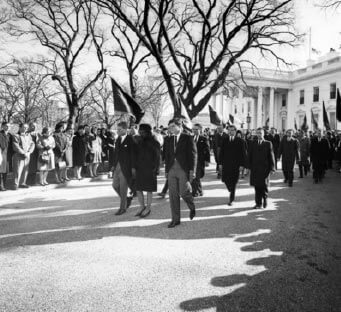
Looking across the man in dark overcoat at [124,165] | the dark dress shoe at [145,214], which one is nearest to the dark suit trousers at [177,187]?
the dark dress shoe at [145,214]

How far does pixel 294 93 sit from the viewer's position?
185 ft

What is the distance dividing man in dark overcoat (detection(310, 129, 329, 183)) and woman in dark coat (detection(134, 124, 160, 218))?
8392mm

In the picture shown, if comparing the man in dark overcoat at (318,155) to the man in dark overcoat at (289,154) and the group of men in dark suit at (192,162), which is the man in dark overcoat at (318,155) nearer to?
the man in dark overcoat at (289,154)

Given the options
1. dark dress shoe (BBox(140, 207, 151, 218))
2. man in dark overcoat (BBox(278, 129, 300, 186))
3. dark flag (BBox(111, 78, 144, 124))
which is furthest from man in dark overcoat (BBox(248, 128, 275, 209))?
man in dark overcoat (BBox(278, 129, 300, 186))

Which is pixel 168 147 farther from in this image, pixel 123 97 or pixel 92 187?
pixel 92 187

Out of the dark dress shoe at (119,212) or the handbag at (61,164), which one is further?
the handbag at (61,164)

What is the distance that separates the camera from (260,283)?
3.56 metres

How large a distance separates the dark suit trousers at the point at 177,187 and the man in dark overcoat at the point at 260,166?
2338 mm

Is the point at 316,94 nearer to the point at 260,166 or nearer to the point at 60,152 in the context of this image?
the point at 260,166

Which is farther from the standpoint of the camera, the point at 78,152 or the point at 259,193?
the point at 78,152

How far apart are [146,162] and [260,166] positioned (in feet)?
9.69

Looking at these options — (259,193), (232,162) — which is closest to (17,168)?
(232,162)

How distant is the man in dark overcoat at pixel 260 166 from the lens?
764cm

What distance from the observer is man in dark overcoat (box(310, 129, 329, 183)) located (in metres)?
12.6
